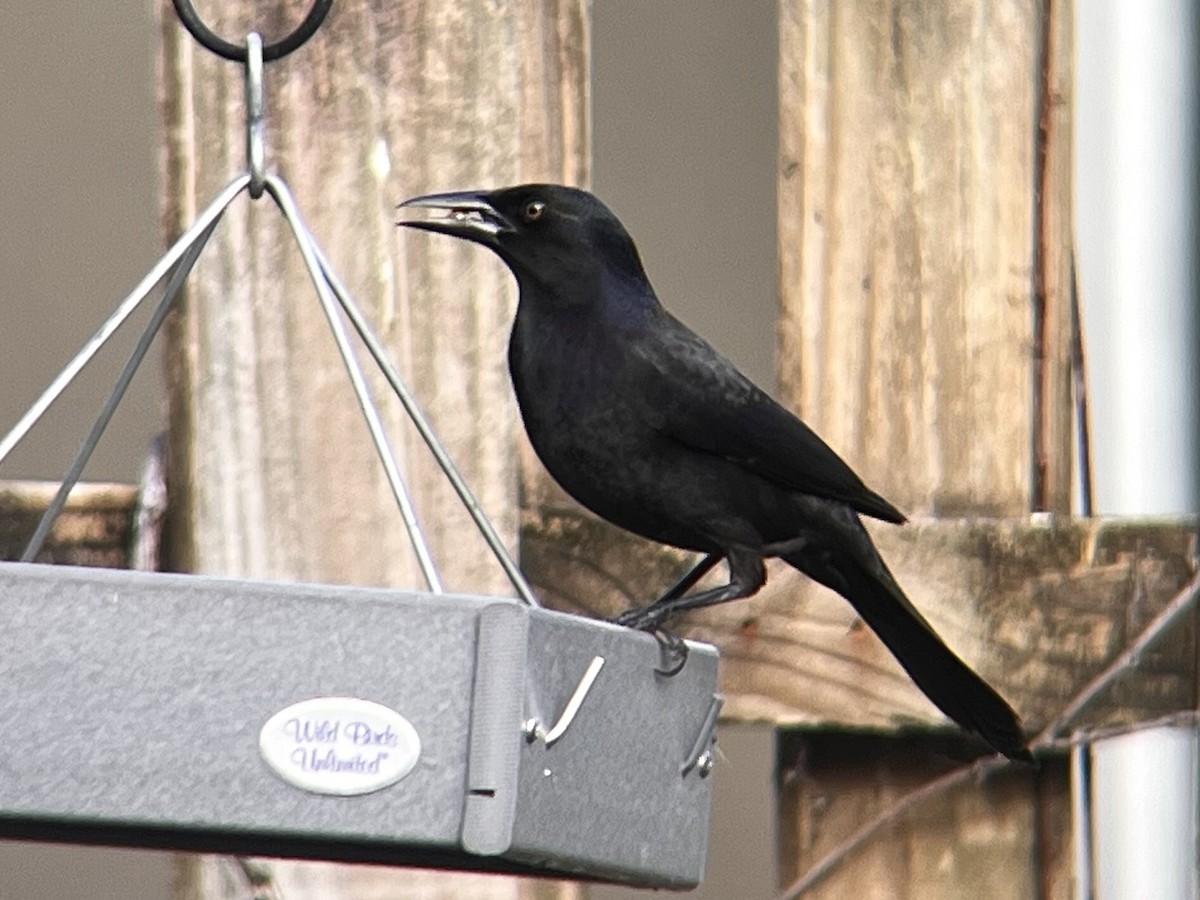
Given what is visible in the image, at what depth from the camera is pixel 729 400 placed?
329 cm

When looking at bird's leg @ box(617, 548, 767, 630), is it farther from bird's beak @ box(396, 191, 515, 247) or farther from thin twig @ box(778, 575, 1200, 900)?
bird's beak @ box(396, 191, 515, 247)

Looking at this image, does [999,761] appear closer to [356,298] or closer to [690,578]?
[690,578]

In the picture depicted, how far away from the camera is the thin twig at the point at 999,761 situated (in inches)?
114

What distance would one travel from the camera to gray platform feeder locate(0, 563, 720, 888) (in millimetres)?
2355

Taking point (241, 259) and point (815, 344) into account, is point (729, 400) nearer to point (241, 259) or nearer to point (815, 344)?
point (815, 344)

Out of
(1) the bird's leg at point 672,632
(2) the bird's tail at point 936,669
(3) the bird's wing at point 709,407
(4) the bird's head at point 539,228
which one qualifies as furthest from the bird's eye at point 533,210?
(2) the bird's tail at point 936,669

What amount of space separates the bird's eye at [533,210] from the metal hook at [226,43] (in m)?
0.46

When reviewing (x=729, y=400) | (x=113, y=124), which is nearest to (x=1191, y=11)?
(x=729, y=400)

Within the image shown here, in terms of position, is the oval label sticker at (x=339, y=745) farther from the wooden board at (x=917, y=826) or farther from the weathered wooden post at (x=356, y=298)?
the wooden board at (x=917, y=826)

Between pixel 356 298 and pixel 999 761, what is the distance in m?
0.77

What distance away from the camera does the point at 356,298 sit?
2.96 meters

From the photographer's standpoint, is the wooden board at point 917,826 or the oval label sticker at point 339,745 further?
the wooden board at point 917,826

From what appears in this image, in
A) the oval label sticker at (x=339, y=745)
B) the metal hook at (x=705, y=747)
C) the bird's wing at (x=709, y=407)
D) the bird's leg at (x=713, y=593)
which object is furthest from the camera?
the bird's wing at (x=709, y=407)

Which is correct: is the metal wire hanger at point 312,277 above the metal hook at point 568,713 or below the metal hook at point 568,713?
above
